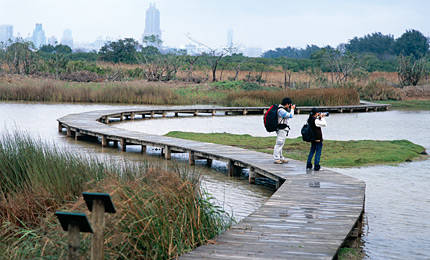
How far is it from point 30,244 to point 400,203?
5.84m

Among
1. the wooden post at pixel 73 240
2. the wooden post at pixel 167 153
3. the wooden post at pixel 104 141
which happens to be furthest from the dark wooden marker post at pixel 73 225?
the wooden post at pixel 104 141

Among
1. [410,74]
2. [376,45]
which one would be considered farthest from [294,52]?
[410,74]

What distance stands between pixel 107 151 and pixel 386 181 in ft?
21.5

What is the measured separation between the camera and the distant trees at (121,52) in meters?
55.3

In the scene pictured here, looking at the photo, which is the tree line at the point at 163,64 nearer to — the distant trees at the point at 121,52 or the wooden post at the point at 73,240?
the distant trees at the point at 121,52

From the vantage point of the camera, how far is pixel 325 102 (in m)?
29.9

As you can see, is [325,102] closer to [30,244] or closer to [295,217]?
[295,217]

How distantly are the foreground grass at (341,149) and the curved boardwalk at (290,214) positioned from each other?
1.98 metres

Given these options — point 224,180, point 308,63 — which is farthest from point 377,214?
point 308,63

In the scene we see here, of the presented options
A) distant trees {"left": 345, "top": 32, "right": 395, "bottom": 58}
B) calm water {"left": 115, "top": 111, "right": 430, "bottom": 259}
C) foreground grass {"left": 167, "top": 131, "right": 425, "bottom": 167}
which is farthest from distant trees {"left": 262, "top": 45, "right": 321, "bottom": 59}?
foreground grass {"left": 167, "top": 131, "right": 425, "bottom": 167}

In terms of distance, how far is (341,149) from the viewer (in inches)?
570

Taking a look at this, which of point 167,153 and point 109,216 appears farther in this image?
point 167,153

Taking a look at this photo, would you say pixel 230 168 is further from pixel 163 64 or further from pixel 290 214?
pixel 163 64

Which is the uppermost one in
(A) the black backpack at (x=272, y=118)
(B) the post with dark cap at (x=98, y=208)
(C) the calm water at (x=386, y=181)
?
(A) the black backpack at (x=272, y=118)
